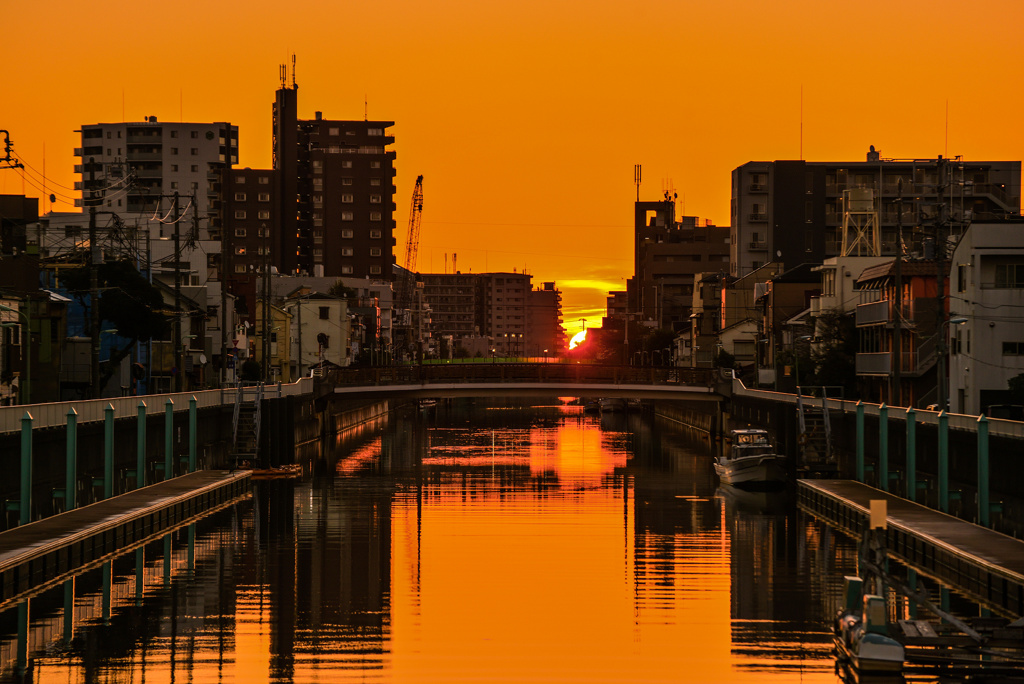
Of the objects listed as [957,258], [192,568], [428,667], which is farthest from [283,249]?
[428,667]

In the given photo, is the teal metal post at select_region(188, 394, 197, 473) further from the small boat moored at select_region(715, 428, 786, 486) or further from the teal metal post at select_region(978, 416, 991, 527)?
the teal metal post at select_region(978, 416, 991, 527)

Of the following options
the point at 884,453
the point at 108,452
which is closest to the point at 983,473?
the point at 884,453

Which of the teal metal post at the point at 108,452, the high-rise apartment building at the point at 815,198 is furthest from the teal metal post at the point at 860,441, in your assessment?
the high-rise apartment building at the point at 815,198

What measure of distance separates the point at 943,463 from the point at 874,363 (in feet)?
126

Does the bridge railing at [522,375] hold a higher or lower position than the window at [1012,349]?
lower

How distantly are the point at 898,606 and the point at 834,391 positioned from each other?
52.6 m

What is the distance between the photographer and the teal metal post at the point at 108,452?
42.4 meters

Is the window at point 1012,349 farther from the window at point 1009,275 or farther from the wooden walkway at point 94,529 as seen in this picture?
the wooden walkway at point 94,529

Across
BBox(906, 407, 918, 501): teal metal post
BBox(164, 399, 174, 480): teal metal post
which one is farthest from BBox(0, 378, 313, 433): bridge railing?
BBox(906, 407, 918, 501): teal metal post

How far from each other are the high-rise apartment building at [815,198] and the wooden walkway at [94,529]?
93.6 metres

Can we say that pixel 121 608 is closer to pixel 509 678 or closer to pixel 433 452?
pixel 509 678

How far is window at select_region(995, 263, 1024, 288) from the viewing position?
63.5 meters

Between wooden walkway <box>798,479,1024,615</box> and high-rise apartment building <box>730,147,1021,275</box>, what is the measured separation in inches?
3467

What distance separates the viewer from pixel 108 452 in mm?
42531
